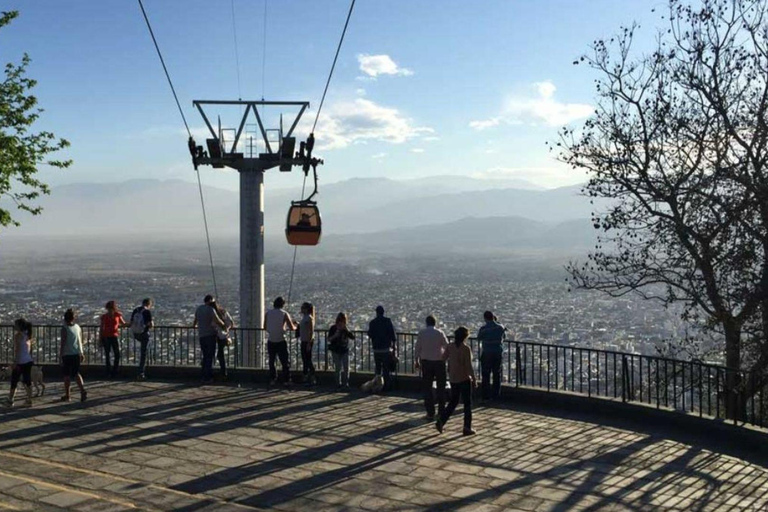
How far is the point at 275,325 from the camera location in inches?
526

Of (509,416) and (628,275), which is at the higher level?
(628,275)

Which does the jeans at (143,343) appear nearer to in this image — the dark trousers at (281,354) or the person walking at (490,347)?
the dark trousers at (281,354)

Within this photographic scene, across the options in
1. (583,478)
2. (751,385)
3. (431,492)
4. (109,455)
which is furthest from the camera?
(751,385)

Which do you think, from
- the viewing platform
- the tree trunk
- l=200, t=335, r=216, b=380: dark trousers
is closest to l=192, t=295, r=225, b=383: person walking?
l=200, t=335, r=216, b=380: dark trousers

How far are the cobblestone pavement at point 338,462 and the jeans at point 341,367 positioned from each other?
1259 millimetres

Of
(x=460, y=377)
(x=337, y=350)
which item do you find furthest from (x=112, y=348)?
(x=460, y=377)

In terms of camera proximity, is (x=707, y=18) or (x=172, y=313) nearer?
(x=707, y=18)

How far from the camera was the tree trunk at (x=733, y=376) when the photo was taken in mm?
10152

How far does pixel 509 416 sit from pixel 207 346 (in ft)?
18.7

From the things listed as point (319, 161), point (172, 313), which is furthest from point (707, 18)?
point (172, 313)

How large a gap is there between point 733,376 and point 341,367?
6377 mm

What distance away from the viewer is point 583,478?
829 cm

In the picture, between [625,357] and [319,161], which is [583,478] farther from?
[319,161]

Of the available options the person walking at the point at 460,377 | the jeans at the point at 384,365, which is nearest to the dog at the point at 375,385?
the jeans at the point at 384,365
